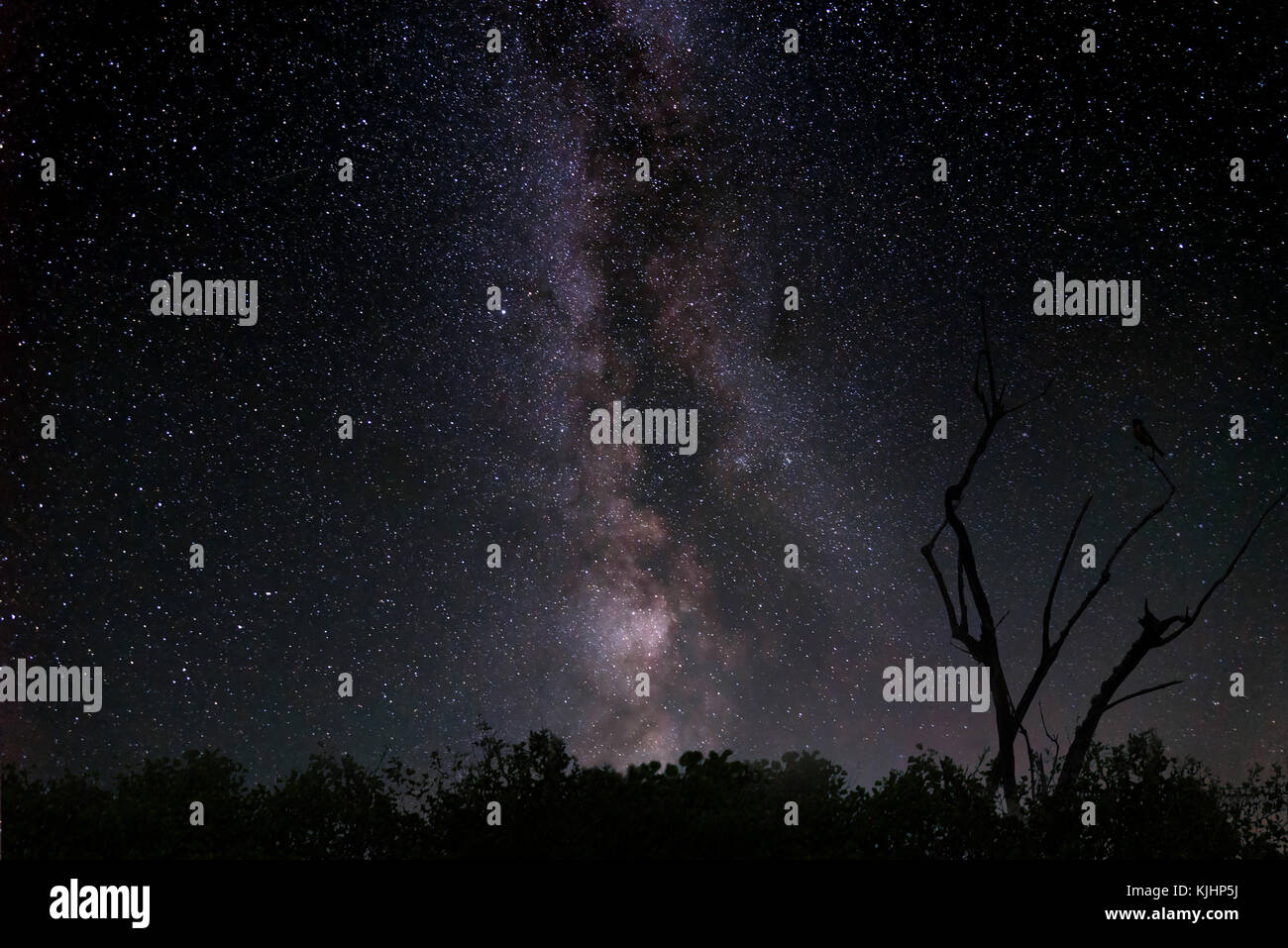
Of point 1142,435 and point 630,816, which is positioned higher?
point 1142,435

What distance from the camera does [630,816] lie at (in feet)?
21.1

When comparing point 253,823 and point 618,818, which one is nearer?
point 618,818

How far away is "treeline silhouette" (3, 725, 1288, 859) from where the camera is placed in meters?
6.46

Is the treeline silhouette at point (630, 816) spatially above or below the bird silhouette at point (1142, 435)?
below

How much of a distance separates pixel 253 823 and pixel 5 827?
72.9 inches

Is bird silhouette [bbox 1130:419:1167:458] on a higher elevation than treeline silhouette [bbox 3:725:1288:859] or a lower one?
higher

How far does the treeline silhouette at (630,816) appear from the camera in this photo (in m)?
6.46

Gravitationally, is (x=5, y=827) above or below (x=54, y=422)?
below

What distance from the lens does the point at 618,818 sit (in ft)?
21.2
